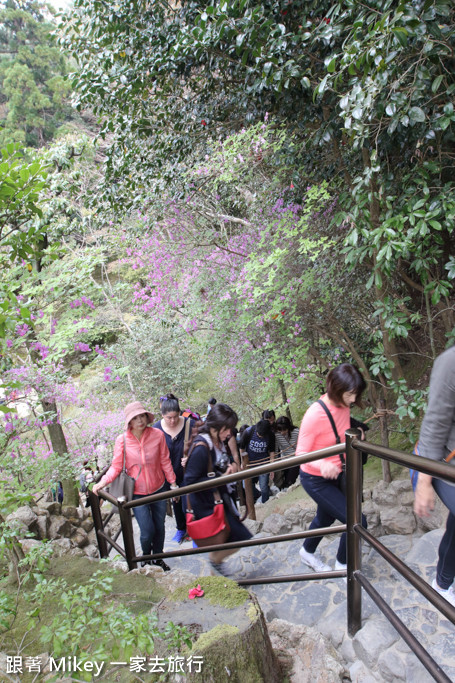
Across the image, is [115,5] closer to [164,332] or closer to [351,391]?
[351,391]

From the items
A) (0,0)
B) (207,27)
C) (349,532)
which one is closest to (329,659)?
(349,532)

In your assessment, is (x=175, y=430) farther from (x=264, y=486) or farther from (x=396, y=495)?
(x=264, y=486)

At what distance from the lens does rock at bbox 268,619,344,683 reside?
1873 mm

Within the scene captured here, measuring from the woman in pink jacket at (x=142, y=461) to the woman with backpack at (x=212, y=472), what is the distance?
1.84 ft

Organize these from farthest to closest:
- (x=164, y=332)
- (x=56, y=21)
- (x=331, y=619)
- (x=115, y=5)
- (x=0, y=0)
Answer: (x=0, y=0) → (x=164, y=332) → (x=56, y=21) → (x=115, y=5) → (x=331, y=619)

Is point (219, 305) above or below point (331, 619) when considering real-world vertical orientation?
above

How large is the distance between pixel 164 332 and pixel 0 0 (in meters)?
17.5

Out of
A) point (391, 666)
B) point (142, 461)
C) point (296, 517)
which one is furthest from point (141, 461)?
point (391, 666)

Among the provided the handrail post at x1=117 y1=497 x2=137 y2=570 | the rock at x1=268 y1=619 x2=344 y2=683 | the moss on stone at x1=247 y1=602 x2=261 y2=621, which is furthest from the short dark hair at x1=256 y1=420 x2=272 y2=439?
the moss on stone at x1=247 y1=602 x2=261 y2=621

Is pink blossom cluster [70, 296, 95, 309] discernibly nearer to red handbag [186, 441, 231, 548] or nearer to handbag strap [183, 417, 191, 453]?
handbag strap [183, 417, 191, 453]

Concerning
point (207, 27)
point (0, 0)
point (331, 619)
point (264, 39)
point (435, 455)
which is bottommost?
Result: point (331, 619)

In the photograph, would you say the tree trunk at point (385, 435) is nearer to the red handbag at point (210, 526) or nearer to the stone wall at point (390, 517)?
the stone wall at point (390, 517)


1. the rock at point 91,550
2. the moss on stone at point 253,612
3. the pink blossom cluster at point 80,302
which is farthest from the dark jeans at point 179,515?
the pink blossom cluster at point 80,302

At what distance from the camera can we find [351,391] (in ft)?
8.25
